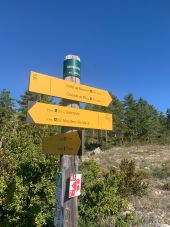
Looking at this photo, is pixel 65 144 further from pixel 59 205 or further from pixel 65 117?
pixel 59 205

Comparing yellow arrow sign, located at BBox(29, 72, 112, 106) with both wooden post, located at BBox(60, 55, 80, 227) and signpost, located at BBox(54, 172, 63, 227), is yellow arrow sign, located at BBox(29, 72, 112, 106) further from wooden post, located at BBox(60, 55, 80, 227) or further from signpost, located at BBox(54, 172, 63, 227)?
signpost, located at BBox(54, 172, 63, 227)

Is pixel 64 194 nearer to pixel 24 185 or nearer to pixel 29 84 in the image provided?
pixel 29 84

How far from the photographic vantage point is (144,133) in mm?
64500

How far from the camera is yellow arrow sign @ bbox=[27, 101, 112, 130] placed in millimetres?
4551

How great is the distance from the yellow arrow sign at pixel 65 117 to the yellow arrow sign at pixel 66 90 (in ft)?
0.74

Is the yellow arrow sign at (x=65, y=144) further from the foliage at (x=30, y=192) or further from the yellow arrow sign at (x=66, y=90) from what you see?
the foliage at (x=30, y=192)

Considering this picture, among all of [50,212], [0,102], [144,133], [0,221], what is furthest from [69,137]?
[144,133]

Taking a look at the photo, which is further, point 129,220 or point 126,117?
point 126,117

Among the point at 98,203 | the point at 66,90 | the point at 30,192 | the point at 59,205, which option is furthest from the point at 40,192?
the point at 66,90

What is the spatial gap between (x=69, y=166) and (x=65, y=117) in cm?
79

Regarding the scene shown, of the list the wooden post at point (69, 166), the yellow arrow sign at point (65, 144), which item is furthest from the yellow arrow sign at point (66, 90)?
the yellow arrow sign at point (65, 144)

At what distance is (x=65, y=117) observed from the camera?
191 inches

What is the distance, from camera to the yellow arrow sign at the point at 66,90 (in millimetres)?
4684

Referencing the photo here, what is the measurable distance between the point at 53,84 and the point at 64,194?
1.72 metres
